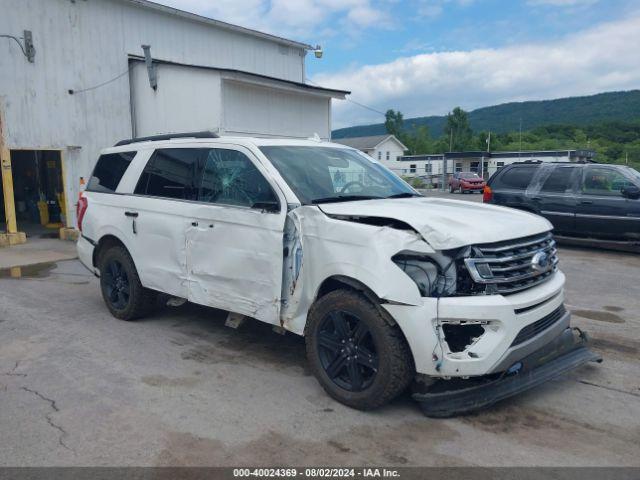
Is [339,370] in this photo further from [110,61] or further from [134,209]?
[110,61]

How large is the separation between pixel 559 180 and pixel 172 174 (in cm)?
865

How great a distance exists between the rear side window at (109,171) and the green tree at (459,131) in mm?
83538

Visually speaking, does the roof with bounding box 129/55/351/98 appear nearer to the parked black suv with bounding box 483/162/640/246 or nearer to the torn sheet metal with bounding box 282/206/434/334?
the parked black suv with bounding box 483/162/640/246

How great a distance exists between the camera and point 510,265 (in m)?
3.56

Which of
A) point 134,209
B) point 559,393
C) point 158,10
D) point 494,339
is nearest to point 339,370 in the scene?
point 494,339

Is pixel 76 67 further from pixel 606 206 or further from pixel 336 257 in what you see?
pixel 606 206

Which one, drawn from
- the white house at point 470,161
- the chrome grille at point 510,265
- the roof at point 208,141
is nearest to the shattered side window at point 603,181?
the roof at point 208,141

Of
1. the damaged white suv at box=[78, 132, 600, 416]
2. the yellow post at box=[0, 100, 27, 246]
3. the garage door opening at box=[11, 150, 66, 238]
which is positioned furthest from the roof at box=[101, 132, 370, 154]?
the garage door opening at box=[11, 150, 66, 238]

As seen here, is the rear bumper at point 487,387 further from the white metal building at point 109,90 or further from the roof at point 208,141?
the white metal building at point 109,90

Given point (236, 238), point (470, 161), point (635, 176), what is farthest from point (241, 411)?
point (470, 161)

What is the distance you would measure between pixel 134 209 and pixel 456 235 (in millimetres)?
3656

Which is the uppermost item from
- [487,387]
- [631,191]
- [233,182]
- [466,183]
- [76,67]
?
[76,67]

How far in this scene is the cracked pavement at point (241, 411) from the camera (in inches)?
126

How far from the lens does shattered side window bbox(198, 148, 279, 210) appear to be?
438 centimetres
